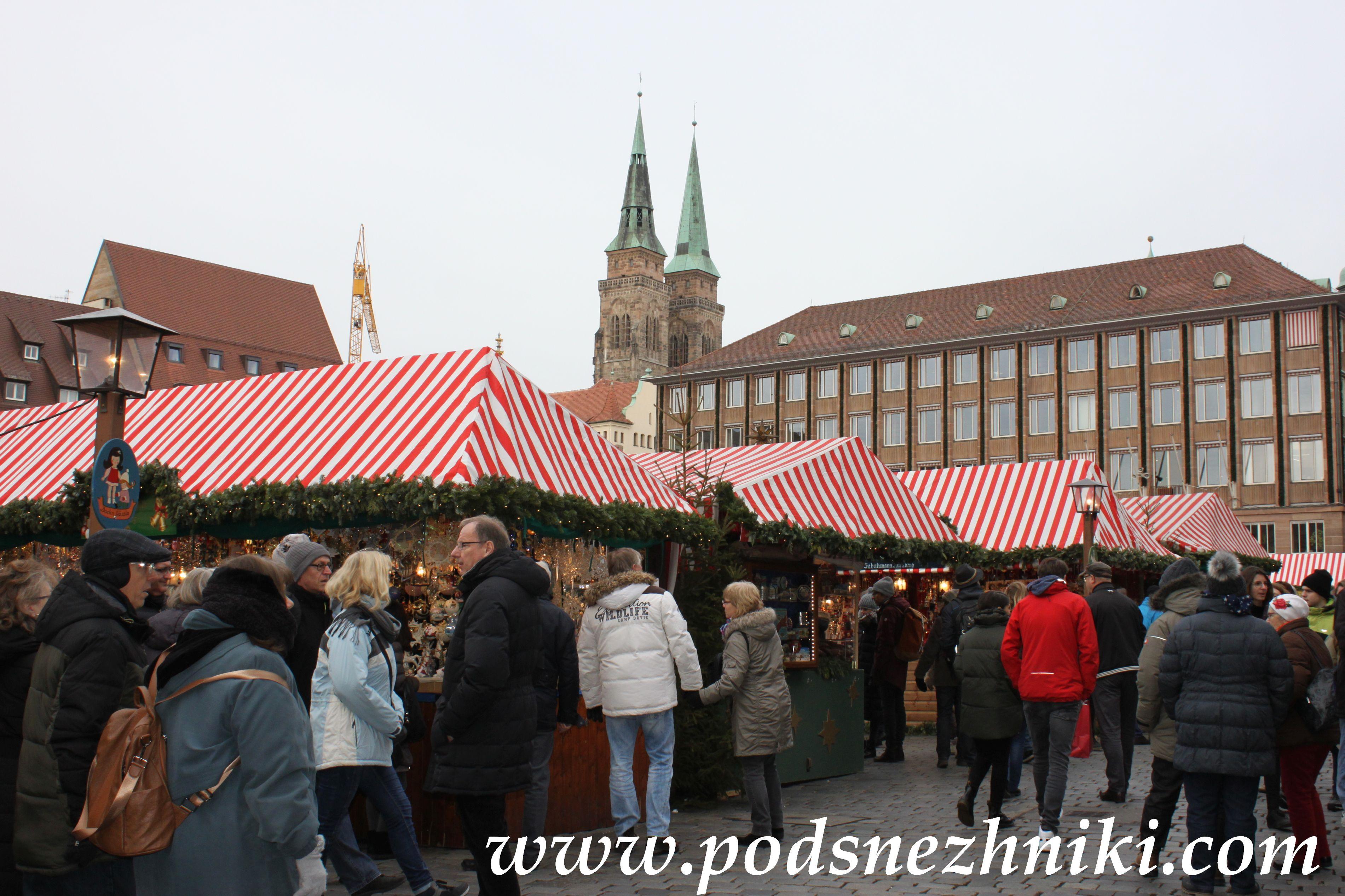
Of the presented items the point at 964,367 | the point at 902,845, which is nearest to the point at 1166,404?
the point at 964,367

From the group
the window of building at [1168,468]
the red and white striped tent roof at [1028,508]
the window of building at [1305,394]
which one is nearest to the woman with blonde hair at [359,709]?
the red and white striped tent roof at [1028,508]

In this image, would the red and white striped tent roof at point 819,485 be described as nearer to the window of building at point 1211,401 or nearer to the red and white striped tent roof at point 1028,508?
the red and white striped tent roof at point 1028,508

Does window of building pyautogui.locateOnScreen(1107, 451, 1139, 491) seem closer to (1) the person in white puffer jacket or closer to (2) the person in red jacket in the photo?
(2) the person in red jacket

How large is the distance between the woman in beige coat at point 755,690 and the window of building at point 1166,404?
5022 centimetres

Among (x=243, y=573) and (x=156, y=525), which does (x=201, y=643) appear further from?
(x=156, y=525)

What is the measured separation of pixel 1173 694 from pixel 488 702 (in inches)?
128

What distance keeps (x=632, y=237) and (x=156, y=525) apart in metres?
118

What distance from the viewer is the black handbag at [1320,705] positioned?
6051 millimetres

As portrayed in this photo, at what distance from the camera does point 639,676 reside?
693 centimetres

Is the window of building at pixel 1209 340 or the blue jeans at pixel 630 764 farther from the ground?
the window of building at pixel 1209 340

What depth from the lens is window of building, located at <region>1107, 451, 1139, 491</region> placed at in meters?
53.4

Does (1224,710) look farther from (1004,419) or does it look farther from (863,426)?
(863,426)

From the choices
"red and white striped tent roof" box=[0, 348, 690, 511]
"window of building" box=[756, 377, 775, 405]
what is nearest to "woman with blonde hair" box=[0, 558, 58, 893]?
"red and white striped tent roof" box=[0, 348, 690, 511]

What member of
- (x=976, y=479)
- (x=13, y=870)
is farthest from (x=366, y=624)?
(x=976, y=479)
